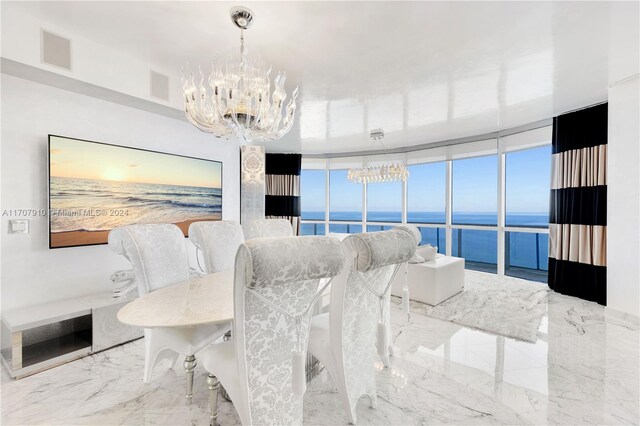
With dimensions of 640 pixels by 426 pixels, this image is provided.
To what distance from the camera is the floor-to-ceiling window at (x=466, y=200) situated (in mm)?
5051

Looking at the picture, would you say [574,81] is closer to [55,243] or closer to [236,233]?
[236,233]

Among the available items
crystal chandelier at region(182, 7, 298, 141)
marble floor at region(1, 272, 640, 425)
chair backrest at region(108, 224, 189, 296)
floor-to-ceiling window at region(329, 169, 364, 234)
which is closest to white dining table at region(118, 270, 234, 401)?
chair backrest at region(108, 224, 189, 296)

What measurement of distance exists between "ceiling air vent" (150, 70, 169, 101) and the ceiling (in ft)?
0.59

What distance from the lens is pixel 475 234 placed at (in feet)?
24.4

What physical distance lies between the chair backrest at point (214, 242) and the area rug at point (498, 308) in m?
2.26

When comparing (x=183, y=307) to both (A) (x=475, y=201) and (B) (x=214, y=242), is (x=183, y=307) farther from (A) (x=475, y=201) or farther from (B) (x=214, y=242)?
(A) (x=475, y=201)

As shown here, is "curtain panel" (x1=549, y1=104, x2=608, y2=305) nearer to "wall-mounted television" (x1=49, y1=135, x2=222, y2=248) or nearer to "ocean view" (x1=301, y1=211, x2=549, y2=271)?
"ocean view" (x1=301, y1=211, x2=549, y2=271)

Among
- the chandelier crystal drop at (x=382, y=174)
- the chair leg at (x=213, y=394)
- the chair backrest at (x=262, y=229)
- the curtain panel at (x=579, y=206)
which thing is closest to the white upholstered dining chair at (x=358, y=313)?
the chair leg at (x=213, y=394)

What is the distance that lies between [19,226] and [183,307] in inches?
77.9

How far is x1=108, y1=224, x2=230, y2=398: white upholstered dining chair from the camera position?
1.78 m

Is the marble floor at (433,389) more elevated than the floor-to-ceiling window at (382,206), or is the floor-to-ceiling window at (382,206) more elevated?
the floor-to-ceiling window at (382,206)

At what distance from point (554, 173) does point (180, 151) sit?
16.8 feet

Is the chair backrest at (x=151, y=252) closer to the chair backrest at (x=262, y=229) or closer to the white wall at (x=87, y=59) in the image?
the chair backrest at (x=262, y=229)

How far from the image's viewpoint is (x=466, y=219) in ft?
19.5
